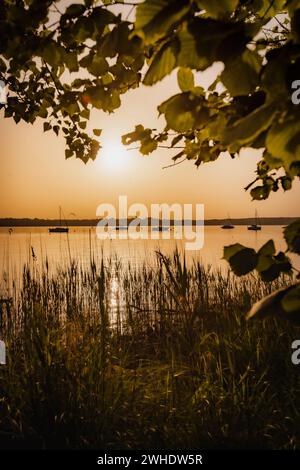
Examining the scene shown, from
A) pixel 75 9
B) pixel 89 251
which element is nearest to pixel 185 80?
pixel 75 9

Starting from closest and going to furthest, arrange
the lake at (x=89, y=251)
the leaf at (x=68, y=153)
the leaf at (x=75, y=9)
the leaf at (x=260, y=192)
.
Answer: the leaf at (x=75, y=9)
the leaf at (x=260, y=192)
the leaf at (x=68, y=153)
the lake at (x=89, y=251)

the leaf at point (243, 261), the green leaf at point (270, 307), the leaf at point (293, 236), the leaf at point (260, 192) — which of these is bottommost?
the green leaf at point (270, 307)

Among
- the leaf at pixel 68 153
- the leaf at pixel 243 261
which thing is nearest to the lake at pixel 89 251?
the leaf at pixel 243 261

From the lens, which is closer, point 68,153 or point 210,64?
point 210,64

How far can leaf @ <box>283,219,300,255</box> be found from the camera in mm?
1019

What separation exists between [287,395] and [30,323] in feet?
8.36

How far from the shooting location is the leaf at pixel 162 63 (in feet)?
2.79

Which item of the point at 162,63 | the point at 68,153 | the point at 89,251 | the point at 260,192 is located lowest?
the point at 89,251

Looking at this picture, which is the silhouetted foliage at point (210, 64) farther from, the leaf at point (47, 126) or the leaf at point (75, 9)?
the leaf at point (47, 126)

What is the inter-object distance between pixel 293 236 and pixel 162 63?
23.4 inches

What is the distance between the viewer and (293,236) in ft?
3.49

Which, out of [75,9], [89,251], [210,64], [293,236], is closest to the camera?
[210,64]

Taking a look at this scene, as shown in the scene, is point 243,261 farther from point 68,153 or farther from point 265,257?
point 68,153

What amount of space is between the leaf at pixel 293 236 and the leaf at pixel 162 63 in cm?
55
